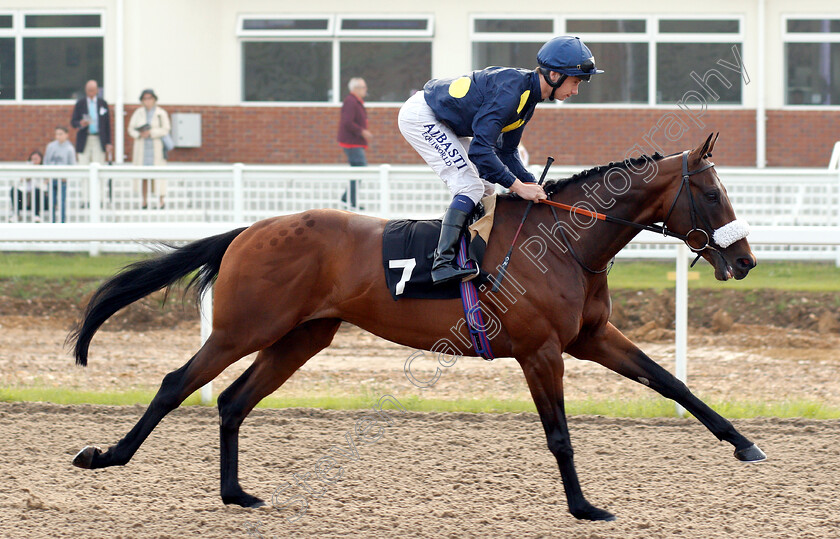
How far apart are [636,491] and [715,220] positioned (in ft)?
3.91

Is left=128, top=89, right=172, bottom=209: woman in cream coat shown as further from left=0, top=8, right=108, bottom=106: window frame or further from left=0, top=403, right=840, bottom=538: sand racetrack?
left=0, top=403, right=840, bottom=538: sand racetrack

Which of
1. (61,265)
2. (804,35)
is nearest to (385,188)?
(61,265)

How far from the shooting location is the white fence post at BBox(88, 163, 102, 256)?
33.8 ft

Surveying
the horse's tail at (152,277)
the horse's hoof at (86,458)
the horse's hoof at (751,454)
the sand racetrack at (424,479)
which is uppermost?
the horse's tail at (152,277)

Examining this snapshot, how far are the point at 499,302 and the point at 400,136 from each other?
10359mm

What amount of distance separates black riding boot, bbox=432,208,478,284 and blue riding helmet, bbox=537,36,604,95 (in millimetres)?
685

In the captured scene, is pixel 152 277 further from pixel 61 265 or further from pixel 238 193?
pixel 61 265

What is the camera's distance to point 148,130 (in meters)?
13.1

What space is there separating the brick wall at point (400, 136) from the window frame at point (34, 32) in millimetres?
116

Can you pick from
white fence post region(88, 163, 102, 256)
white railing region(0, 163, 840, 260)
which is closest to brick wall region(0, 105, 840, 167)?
white railing region(0, 163, 840, 260)

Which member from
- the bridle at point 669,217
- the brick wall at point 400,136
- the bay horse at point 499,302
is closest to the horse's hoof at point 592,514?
the bay horse at point 499,302

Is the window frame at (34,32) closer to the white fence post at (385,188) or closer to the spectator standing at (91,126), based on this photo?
the spectator standing at (91,126)

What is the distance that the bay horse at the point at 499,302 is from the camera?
13.8ft

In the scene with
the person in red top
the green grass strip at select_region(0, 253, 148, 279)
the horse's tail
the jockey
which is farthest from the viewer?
the person in red top
